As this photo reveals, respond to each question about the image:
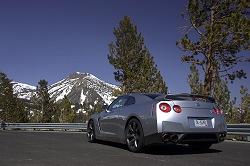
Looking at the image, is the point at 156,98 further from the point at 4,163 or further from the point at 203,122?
the point at 4,163

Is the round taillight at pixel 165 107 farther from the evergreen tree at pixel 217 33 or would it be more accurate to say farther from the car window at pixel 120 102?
the evergreen tree at pixel 217 33

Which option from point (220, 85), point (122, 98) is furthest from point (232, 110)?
point (122, 98)

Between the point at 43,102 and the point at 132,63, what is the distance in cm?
3729

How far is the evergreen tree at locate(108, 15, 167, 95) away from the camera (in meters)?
31.0

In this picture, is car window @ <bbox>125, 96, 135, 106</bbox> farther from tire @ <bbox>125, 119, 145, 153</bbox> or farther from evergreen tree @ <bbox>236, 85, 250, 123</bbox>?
evergreen tree @ <bbox>236, 85, 250, 123</bbox>

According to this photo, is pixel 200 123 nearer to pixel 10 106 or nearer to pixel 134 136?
pixel 134 136

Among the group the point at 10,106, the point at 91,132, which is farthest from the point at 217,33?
the point at 10,106

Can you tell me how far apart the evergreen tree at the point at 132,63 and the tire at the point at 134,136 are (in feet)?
79.0

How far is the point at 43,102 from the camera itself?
64.4m

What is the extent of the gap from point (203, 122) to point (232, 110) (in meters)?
27.9

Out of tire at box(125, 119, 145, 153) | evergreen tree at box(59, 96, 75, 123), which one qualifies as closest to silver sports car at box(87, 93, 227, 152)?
tire at box(125, 119, 145, 153)

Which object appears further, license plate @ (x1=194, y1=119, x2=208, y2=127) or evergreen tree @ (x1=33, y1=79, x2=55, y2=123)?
evergreen tree @ (x1=33, y1=79, x2=55, y2=123)

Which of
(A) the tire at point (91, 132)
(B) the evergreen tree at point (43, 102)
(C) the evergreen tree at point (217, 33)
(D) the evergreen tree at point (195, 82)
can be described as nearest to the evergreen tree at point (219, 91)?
(D) the evergreen tree at point (195, 82)

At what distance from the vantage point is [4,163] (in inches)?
181
